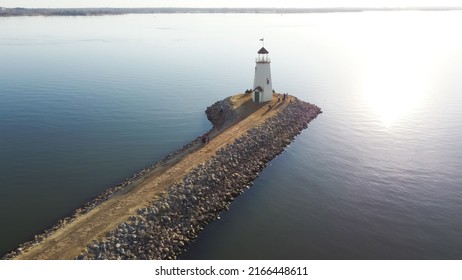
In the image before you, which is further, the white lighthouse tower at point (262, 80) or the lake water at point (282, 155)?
the white lighthouse tower at point (262, 80)

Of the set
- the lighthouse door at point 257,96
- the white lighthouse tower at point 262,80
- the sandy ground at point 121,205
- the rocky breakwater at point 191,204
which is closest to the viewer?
the sandy ground at point 121,205

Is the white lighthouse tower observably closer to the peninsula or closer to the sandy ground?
the peninsula

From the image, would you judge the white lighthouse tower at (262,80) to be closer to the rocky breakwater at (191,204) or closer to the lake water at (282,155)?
the lake water at (282,155)

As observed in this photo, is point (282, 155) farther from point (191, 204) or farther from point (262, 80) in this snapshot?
point (191, 204)

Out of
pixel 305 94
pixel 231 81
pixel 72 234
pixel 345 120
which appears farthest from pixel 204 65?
pixel 72 234

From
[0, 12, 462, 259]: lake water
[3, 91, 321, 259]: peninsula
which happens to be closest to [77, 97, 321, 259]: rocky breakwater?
[3, 91, 321, 259]: peninsula

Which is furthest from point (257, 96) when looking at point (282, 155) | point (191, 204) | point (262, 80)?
point (191, 204)

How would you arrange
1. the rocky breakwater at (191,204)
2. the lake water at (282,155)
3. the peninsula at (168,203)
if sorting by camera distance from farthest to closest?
the lake water at (282,155) < the rocky breakwater at (191,204) < the peninsula at (168,203)

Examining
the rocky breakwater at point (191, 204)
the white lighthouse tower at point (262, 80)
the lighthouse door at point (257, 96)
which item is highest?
the white lighthouse tower at point (262, 80)

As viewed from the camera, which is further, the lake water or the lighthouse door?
the lighthouse door

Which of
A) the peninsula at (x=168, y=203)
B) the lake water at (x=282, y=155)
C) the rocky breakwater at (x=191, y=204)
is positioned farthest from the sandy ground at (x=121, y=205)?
the lake water at (x=282, y=155)
